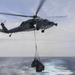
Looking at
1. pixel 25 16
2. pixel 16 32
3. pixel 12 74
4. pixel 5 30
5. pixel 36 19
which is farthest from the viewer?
pixel 12 74

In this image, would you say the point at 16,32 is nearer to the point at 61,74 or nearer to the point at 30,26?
the point at 30,26

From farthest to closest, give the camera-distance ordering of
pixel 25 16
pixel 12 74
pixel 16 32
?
pixel 12 74
pixel 16 32
pixel 25 16

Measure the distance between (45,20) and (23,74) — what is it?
118014 millimetres

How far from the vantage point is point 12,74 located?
147375mm

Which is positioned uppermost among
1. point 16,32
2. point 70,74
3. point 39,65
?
point 16,32

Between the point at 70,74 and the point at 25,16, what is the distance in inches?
5085

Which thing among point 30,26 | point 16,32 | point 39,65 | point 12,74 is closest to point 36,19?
point 30,26

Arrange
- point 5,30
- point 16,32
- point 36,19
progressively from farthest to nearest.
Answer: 1. point 5,30
2. point 16,32
3. point 36,19

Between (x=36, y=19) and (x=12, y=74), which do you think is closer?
(x=36, y=19)

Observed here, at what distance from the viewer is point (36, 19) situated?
37.7 metres

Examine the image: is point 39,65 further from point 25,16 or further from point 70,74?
point 70,74

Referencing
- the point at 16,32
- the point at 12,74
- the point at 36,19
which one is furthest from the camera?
the point at 12,74

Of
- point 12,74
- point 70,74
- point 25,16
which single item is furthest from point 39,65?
point 70,74

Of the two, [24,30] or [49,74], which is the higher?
[24,30]
